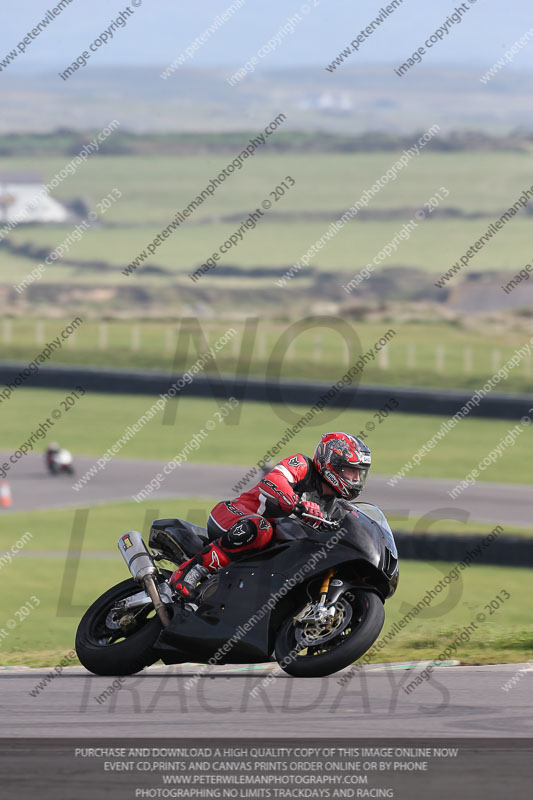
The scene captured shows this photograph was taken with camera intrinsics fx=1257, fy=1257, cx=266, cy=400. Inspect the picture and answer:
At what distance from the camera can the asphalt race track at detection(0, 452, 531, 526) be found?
2325 centimetres

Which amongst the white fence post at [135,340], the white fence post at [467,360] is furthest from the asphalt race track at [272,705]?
the white fence post at [135,340]

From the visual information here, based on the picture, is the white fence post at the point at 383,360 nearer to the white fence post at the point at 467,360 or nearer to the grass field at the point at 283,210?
the white fence post at the point at 467,360

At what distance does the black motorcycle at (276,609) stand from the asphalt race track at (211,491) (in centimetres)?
1455

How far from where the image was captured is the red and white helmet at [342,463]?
7.50 meters

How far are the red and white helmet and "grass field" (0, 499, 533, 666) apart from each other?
5.76 ft

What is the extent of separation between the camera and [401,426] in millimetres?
32281

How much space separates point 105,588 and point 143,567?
9.38 m

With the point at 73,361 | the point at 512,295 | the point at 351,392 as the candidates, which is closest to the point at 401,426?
the point at 351,392

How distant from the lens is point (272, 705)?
6516 millimetres

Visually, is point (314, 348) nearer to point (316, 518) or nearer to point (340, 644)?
point (316, 518)

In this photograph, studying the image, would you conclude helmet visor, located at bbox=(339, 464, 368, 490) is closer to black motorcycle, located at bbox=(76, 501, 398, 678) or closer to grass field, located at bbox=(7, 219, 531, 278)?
black motorcycle, located at bbox=(76, 501, 398, 678)

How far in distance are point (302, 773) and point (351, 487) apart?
2.66 meters

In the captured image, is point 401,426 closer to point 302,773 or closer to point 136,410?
point 136,410

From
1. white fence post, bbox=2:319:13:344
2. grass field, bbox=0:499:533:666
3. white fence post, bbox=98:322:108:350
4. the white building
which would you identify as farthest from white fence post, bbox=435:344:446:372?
the white building
